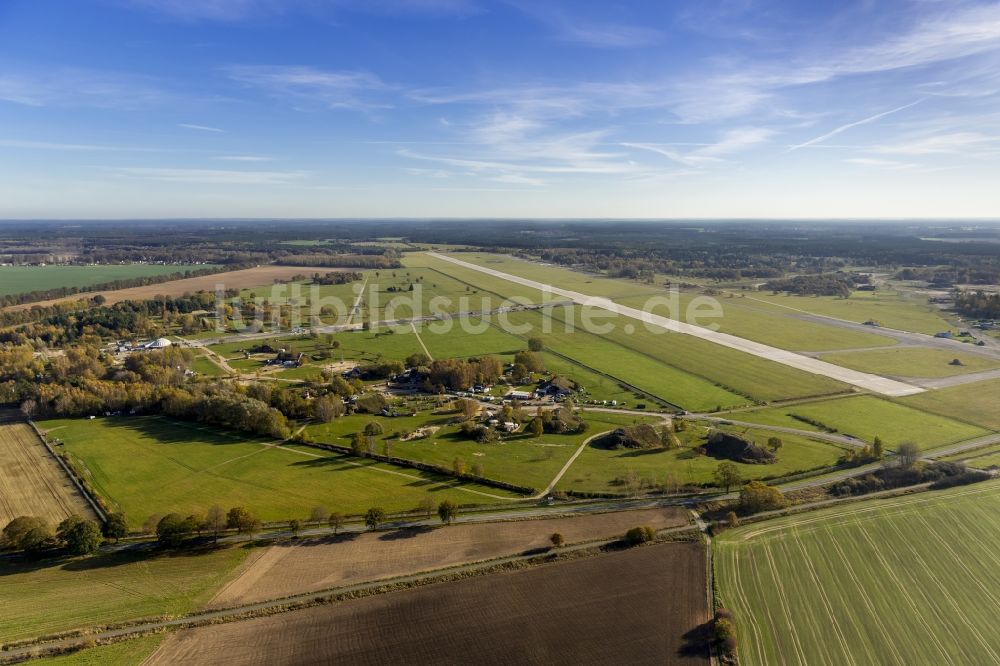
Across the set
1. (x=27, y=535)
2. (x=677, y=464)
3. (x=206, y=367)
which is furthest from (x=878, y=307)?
(x=27, y=535)

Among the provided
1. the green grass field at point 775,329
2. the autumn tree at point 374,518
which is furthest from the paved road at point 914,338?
the autumn tree at point 374,518

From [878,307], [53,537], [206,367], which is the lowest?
[53,537]

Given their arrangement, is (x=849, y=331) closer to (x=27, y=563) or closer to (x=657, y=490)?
(x=657, y=490)

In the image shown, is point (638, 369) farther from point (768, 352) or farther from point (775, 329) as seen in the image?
point (775, 329)

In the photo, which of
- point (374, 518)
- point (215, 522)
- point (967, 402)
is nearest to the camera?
point (215, 522)

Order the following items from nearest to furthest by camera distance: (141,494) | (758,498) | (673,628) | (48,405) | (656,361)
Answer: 1. (673,628)
2. (758,498)
3. (141,494)
4. (48,405)
5. (656,361)

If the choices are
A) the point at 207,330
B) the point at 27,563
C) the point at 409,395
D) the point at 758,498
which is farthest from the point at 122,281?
the point at 758,498

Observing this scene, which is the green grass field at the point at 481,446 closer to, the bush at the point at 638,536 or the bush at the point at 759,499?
the bush at the point at 638,536
